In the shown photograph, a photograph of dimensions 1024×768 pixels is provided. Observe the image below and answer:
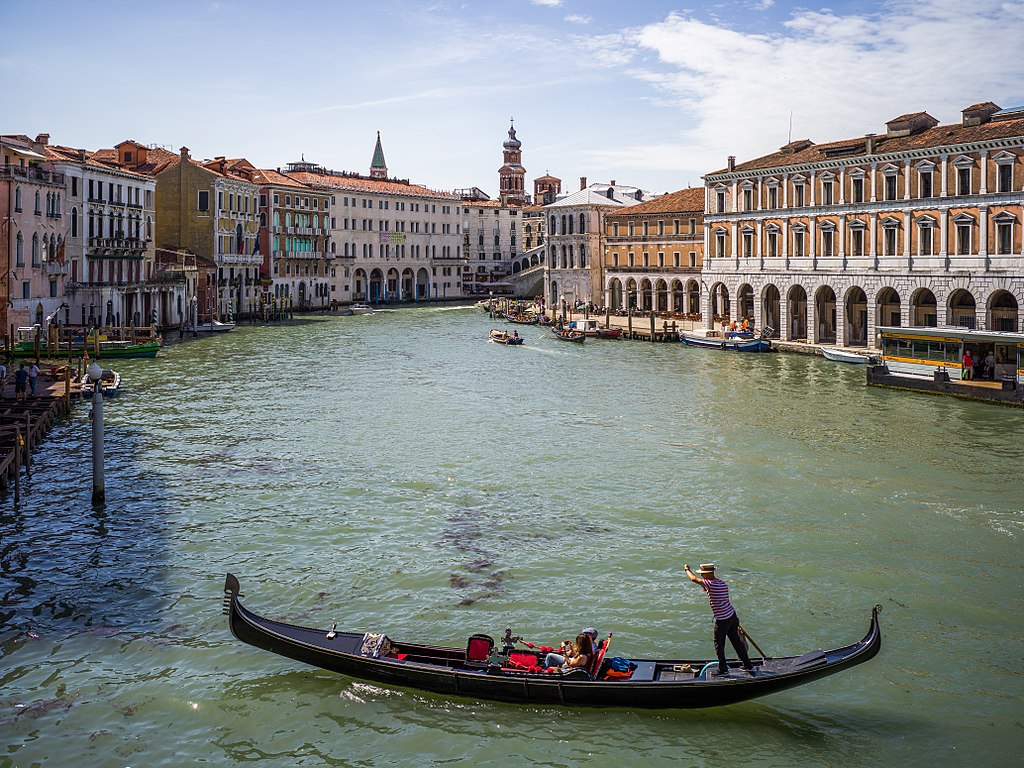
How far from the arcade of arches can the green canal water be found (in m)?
8.57

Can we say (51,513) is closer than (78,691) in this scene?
No

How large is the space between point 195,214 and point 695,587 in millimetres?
57489

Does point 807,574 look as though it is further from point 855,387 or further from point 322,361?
point 322,361

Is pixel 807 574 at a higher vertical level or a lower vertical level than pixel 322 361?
lower

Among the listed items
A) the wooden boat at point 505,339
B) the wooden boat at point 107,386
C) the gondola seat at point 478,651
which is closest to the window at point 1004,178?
the wooden boat at point 505,339

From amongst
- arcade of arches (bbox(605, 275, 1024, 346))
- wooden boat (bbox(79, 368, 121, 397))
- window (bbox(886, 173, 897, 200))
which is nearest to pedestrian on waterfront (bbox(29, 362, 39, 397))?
wooden boat (bbox(79, 368, 121, 397))

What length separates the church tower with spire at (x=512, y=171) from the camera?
127m

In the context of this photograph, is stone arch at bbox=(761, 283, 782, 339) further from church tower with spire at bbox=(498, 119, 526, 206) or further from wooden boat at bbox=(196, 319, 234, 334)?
church tower with spire at bbox=(498, 119, 526, 206)

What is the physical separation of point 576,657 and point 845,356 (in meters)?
32.8

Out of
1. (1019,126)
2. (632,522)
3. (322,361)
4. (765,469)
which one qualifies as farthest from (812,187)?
(632,522)

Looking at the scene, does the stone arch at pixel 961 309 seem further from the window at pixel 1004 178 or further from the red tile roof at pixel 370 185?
the red tile roof at pixel 370 185

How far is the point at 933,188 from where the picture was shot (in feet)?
130

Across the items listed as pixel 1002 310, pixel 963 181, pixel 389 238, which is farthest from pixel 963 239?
pixel 389 238

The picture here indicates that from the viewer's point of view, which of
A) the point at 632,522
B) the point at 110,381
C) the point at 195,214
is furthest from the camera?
the point at 195,214
